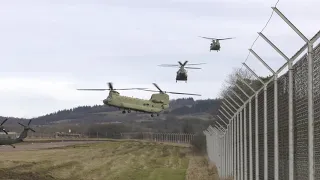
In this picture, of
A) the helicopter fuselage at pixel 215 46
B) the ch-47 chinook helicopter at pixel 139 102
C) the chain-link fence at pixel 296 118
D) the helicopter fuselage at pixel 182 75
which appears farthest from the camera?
the ch-47 chinook helicopter at pixel 139 102

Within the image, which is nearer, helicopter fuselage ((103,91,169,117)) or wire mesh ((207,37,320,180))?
wire mesh ((207,37,320,180))

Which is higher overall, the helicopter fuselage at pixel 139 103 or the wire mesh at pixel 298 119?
the helicopter fuselage at pixel 139 103

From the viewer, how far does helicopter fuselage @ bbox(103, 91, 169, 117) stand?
303ft

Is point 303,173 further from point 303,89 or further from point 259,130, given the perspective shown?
point 259,130

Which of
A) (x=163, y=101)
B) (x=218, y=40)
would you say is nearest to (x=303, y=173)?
(x=218, y=40)

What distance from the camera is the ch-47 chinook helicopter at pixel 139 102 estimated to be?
303 feet

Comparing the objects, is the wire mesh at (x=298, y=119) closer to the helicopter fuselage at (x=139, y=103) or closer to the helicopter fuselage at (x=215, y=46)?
the helicopter fuselage at (x=215, y=46)

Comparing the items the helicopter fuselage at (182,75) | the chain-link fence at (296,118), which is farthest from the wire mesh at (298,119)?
the helicopter fuselage at (182,75)

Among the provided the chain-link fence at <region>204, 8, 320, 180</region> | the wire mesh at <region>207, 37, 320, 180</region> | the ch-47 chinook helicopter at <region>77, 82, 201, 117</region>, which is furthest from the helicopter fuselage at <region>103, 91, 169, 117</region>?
the chain-link fence at <region>204, 8, 320, 180</region>

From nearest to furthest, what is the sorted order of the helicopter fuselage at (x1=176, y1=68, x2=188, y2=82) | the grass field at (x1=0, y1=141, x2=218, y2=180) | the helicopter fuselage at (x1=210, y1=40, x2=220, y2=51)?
the grass field at (x1=0, y1=141, x2=218, y2=180), the helicopter fuselage at (x1=210, y1=40, x2=220, y2=51), the helicopter fuselage at (x1=176, y1=68, x2=188, y2=82)

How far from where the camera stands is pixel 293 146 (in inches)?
372

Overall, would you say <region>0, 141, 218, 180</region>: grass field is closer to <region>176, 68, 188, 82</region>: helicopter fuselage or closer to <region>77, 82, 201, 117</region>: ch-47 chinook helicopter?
<region>176, 68, 188, 82</region>: helicopter fuselage

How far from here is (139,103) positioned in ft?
326

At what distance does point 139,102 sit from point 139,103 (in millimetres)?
230
